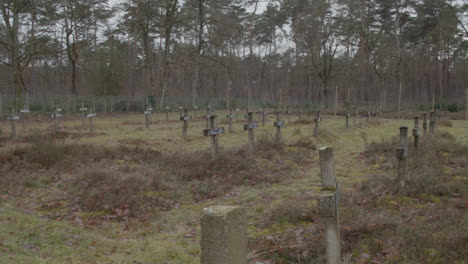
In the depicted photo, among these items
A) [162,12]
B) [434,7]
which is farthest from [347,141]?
[434,7]

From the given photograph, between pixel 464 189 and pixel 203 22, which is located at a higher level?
pixel 203 22

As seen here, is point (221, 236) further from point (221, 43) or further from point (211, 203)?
point (221, 43)

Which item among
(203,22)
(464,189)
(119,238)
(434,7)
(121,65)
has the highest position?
(434,7)

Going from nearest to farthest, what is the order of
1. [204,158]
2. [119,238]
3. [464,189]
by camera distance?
1. [119,238]
2. [464,189]
3. [204,158]

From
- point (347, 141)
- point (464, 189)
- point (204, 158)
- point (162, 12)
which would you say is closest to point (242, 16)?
point (162, 12)

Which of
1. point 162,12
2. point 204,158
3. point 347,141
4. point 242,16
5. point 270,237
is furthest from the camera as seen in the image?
point 242,16

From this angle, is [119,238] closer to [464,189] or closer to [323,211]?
[323,211]

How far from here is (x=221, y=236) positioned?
4.98 ft

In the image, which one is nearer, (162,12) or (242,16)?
(162,12)

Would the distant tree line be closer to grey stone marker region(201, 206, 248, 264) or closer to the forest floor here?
the forest floor

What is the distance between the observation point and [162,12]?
1455 inches

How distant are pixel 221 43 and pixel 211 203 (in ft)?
96.3

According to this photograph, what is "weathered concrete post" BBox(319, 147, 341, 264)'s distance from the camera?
2957 millimetres

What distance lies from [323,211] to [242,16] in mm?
47544
